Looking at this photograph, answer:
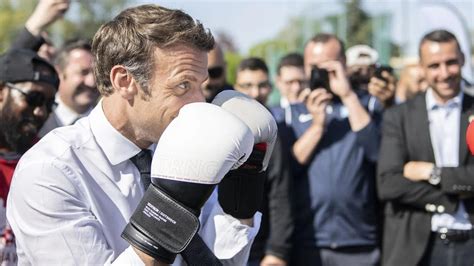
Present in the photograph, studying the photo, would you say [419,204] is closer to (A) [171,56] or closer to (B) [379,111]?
(B) [379,111]

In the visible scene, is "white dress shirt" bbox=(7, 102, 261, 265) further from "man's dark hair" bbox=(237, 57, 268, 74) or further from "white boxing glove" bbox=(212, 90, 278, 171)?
"man's dark hair" bbox=(237, 57, 268, 74)

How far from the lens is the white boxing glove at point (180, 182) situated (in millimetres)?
2326

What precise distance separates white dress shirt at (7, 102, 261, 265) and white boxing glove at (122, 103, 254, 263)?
9cm

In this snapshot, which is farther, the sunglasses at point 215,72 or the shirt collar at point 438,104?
the sunglasses at point 215,72

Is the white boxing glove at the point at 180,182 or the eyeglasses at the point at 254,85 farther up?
the white boxing glove at the point at 180,182

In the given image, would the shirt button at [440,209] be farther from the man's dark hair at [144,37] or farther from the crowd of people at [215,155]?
the man's dark hair at [144,37]

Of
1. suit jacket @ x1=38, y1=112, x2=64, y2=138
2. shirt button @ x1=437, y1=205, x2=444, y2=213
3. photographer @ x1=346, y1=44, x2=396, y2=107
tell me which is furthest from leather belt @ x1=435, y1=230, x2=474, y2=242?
suit jacket @ x1=38, y1=112, x2=64, y2=138

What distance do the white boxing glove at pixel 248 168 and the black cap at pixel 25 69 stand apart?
2.05 m

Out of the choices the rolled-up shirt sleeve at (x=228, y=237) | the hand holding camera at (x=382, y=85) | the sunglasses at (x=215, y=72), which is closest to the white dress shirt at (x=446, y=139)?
the hand holding camera at (x=382, y=85)

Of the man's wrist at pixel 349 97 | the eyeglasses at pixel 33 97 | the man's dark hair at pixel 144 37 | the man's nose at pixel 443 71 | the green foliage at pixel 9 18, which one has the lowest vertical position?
the green foliage at pixel 9 18

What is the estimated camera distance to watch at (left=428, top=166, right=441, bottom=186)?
5.54 m

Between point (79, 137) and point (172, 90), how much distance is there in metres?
0.36

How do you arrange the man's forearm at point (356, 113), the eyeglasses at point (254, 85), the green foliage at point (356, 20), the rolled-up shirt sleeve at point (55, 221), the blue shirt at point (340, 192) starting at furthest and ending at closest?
the green foliage at point (356, 20) < the eyeglasses at point (254, 85) < the man's forearm at point (356, 113) < the blue shirt at point (340, 192) < the rolled-up shirt sleeve at point (55, 221)

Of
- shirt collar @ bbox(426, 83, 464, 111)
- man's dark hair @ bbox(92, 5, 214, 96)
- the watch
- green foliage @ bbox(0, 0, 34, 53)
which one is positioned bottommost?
green foliage @ bbox(0, 0, 34, 53)
